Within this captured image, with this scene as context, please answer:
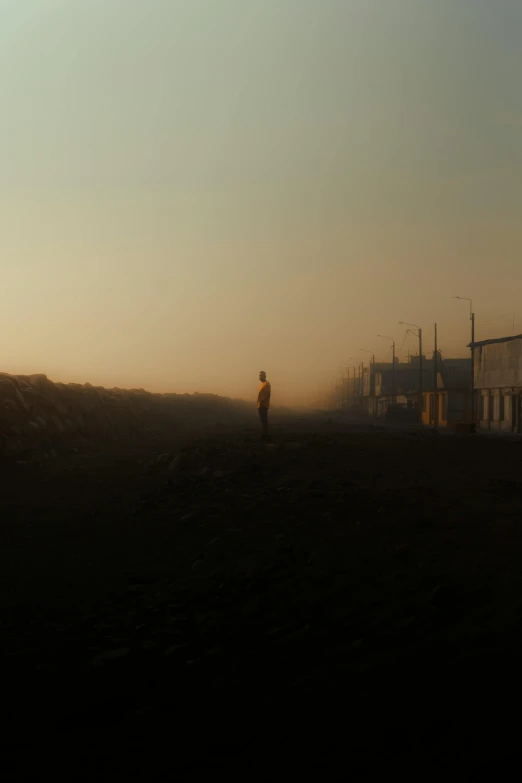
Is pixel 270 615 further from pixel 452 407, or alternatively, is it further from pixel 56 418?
pixel 452 407

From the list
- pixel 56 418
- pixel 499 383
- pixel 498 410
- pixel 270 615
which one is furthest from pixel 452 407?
pixel 270 615

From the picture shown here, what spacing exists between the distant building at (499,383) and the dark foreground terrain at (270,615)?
1495 inches

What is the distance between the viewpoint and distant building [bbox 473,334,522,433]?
167 feet

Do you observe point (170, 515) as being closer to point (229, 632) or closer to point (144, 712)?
point (229, 632)

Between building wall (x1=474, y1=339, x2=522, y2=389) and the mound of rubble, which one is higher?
building wall (x1=474, y1=339, x2=522, y2=389)

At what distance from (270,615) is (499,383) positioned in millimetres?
48150

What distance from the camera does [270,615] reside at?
8156mm

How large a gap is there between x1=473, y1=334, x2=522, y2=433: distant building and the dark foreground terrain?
38.0m

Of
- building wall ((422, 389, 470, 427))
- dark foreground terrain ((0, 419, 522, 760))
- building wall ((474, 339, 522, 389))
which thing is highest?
building wall ((474, 339, 522, 389))

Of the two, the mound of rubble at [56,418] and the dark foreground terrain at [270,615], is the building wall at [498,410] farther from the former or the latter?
the dark foreground terrain at [270,615]

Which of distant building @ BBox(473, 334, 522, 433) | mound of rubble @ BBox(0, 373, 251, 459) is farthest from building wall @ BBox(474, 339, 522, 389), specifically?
mound of rubble @ BBox(0, 373, 251, 459)

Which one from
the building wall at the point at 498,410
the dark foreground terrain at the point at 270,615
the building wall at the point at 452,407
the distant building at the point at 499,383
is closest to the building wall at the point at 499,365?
the distant building at the point at 499,383

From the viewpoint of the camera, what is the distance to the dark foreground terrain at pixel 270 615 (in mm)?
5805

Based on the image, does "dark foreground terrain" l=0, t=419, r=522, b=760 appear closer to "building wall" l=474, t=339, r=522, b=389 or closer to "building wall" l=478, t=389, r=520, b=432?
"building wall" l=474, t=339, r=522, b=389
